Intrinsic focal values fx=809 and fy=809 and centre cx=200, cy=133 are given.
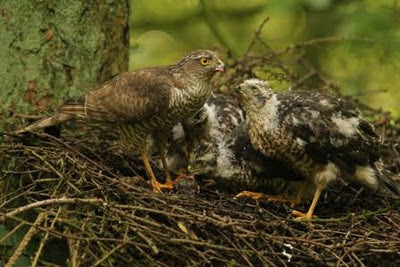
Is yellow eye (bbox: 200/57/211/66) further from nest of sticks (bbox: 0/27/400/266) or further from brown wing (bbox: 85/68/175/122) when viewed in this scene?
nest of sticks (bbox: 0/27/400/266)

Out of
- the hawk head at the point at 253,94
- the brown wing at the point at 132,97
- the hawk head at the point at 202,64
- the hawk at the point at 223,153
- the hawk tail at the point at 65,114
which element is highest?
the hawk head at the point at 202,64

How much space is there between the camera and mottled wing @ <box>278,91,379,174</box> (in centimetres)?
538

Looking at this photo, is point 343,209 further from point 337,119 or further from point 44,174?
point 44,174

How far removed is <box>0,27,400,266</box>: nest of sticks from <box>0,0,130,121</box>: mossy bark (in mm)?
420

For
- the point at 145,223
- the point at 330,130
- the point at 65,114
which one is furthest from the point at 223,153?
the point at 145,223

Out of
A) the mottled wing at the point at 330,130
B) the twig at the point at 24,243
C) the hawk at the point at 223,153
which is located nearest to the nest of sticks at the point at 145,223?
the twig at the point at 24,243

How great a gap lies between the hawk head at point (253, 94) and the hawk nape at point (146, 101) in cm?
26

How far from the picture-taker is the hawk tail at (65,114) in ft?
18.5

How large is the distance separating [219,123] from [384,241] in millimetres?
2138

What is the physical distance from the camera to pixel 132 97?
5.59m

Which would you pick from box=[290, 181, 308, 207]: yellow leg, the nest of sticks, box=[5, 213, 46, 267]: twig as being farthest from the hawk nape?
box=[5, 213, 46, 267]: twig

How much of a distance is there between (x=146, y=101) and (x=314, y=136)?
3.83 ft

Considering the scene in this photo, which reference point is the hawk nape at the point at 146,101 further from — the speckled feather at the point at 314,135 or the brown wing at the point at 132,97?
the speckled feather at the point at 314,135

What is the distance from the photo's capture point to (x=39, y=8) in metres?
5.89
